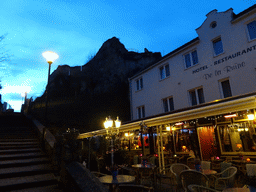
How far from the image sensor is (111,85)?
1063 inches

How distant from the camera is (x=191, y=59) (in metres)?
11.7

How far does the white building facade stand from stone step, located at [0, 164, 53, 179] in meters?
9.15

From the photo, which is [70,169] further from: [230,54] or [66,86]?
[66,86]

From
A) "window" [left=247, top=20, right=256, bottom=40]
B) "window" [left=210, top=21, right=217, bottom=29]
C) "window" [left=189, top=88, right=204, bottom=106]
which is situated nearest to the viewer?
"window" [left=247, top=20, right=256, bottom=40]

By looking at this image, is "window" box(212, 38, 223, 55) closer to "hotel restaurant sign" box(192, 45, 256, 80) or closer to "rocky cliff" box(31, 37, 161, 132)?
"hotel restaurant sign" box(192, 45, 256, 80)

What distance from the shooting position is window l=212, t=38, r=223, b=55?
1039cm

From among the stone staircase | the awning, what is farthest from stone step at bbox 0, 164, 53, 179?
the awning

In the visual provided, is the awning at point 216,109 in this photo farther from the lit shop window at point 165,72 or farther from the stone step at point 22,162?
the lit shop window at point 165,72

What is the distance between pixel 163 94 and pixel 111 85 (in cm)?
1497

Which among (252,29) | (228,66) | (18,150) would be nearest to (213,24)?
(252,29)

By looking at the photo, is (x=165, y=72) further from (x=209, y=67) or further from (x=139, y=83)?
(x=209, y=67)

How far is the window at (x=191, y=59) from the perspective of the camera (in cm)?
1166

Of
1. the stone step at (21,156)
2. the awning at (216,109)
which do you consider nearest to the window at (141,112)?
the awning at (216,109)

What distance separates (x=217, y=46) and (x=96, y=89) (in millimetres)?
20215
